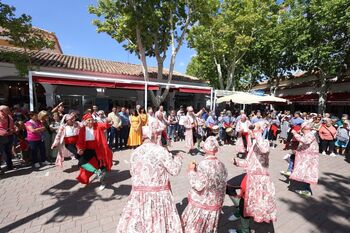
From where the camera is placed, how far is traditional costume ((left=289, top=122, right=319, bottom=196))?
480 cm

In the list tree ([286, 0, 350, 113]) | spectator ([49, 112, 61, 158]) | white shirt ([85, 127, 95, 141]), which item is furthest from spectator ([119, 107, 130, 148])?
tree ([286, 0, 350, 113])

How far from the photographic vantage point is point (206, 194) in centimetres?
273

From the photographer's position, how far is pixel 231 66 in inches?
798

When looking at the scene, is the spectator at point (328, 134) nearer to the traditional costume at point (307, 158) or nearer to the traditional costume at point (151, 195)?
the traditional costume at point (307, 158)

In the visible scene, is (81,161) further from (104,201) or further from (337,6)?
(337,6)

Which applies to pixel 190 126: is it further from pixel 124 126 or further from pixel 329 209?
pixel 329 209

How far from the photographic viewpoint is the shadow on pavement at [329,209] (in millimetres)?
3966

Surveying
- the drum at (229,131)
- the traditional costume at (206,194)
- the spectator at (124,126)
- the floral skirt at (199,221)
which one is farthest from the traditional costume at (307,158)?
the spectator at (124,126)

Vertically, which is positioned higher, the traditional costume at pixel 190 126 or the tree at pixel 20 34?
the tree at pixel 20 34

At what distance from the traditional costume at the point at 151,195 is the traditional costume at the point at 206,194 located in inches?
8.7

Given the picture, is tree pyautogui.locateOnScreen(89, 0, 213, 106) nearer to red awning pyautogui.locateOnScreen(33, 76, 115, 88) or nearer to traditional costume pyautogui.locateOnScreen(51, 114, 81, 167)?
red awning pyautogui.locateOnScreen(33, 76, 115, 88)

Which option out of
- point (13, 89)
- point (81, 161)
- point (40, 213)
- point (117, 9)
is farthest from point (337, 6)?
point (13, 89)

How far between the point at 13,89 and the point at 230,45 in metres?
16.4

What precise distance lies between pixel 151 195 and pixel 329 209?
13.5 ft
